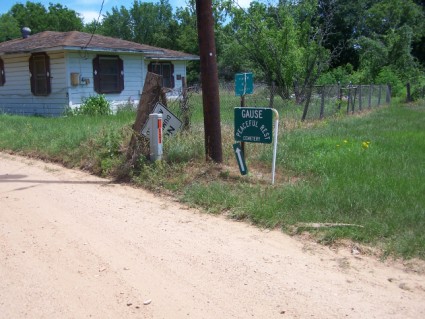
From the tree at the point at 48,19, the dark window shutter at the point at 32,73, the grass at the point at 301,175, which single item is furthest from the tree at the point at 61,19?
the grass at the point at 301,175

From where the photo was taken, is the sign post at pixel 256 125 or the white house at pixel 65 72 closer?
the sign post at pixel 256 125

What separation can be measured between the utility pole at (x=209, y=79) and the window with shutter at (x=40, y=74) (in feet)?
38.6

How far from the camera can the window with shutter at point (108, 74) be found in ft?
61.0

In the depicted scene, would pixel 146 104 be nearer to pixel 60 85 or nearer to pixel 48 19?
pixel 60 85

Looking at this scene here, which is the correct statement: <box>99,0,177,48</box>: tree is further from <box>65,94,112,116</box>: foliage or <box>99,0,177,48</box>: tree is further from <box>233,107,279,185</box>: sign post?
<box>233,107,279,185</box>: sign post

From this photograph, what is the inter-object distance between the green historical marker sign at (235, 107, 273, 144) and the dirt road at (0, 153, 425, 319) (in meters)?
1.77

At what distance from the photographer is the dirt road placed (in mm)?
3787

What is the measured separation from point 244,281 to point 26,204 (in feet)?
12.9

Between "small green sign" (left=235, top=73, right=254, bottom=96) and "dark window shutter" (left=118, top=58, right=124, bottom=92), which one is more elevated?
"dark window shutter" (left=118, top=58, right=124, bottom=92)

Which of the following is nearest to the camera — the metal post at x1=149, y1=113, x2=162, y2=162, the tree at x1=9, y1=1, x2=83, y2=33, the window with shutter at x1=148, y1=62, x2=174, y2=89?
the metal post at x1=149, y1=113, x2=162, y2=162

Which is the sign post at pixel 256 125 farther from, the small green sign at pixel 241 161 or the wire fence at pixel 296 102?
the wire fence at pixel 296 102

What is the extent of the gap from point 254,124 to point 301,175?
3.76 ft

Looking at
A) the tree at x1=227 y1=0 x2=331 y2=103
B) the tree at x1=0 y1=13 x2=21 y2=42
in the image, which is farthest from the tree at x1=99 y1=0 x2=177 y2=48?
the tree at x1=227 y1=0 x2=331 y2=103

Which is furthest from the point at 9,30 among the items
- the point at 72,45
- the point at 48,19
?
the point at 72,45
